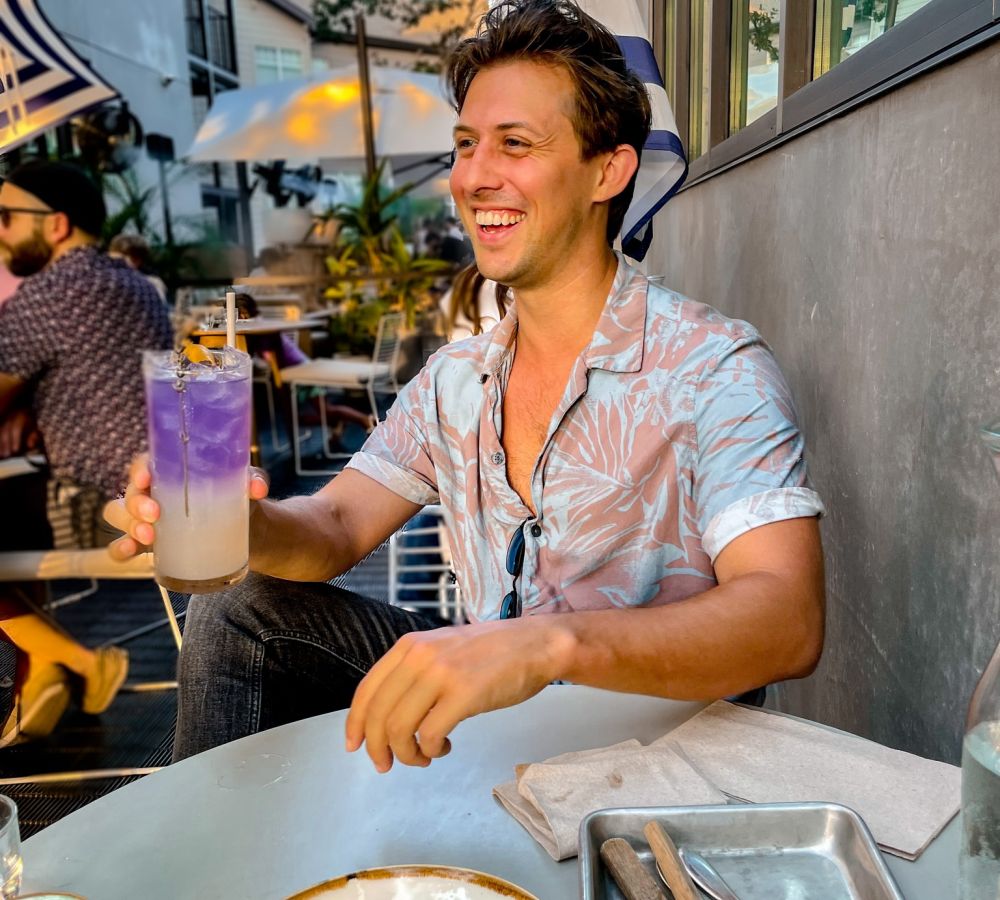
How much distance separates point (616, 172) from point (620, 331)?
47cm

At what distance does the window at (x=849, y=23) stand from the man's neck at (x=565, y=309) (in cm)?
67

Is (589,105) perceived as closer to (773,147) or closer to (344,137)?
(773,147)

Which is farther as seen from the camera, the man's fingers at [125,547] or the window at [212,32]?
the window at [212,32]

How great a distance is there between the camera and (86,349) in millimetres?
1443

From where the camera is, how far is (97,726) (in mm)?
3037

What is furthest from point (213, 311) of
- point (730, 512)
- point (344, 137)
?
point (344, 137)

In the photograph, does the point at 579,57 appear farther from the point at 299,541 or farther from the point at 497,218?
the point at 299,541

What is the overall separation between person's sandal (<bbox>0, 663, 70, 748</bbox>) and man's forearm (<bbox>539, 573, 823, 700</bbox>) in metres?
2.52

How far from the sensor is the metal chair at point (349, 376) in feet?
21.3

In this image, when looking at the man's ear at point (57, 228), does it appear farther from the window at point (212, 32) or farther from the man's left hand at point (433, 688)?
the window at point (212, 32)

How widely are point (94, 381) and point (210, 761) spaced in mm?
849

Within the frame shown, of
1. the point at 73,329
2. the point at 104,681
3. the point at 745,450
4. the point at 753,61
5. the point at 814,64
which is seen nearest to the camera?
the point at 745,450

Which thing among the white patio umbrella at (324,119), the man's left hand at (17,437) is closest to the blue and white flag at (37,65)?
the man's left hand at (17,437)

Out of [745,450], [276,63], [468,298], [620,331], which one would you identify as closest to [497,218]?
[620,331]
